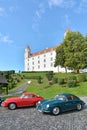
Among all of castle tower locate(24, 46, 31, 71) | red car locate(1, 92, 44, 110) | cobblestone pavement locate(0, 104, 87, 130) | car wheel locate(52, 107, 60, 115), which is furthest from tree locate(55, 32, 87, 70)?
castle tower locate(24, 46, 31, 71)

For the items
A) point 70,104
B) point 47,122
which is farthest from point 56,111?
point 47,122

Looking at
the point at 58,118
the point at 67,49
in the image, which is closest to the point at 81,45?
the point at 67,49

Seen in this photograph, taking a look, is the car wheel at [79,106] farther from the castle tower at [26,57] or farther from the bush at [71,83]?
the castle tower at [26,57]

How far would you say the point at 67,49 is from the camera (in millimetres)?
64188

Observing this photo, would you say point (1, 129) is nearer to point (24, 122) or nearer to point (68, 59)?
point (24, 122)

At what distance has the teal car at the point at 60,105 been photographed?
1808 cm

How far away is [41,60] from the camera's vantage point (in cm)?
11688

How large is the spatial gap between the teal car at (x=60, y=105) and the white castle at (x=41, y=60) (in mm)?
80528

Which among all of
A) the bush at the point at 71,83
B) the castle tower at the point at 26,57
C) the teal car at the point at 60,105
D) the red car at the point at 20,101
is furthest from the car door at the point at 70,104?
the castle tower at the point at 26,57

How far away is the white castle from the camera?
109562mm

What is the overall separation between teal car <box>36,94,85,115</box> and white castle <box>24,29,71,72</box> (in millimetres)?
80528

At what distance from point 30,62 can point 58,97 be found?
105 m

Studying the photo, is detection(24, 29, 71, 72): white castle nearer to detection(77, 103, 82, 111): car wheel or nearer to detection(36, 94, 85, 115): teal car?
detection(77, 103, 82, 111): car wheel

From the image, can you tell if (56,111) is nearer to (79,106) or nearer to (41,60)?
(79,106)
